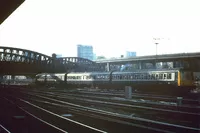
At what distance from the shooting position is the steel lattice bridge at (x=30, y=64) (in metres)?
85.6

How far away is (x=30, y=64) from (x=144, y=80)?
5801 cm

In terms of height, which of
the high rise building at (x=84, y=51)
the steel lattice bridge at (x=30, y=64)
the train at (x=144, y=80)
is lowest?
the train at (x=144, y=80)

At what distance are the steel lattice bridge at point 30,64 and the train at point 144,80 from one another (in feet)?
117

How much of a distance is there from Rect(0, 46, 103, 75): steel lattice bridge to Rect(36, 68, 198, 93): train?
1401 inches

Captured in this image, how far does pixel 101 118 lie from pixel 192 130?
21.3ft

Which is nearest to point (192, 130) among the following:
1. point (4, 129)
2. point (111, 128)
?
point (111, 128)

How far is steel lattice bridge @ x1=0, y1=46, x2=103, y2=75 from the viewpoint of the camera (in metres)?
85.6

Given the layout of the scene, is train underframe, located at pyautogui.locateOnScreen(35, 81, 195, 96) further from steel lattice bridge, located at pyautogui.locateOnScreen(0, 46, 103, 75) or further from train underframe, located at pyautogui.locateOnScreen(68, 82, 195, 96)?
steel lattice bridge, located at pyautogui.locateOnScreen(0, 46, 103, 75)

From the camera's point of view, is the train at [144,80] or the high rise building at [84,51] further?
the high rise building at [84,51]

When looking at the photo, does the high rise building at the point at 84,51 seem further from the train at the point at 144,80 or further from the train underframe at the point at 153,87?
the train underframe at the point at 153,87

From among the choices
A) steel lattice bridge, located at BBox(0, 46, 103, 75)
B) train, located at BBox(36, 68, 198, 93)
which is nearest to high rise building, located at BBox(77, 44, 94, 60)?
steel lattice bridge, located at BBox(0, 46, 103, 75)

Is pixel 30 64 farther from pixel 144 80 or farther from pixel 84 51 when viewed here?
pixel 84 51

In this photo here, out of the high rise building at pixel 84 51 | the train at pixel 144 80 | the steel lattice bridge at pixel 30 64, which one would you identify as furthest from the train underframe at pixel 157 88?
the high rise building at pixel 84 51

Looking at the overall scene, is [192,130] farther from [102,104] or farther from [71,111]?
[102,104]
